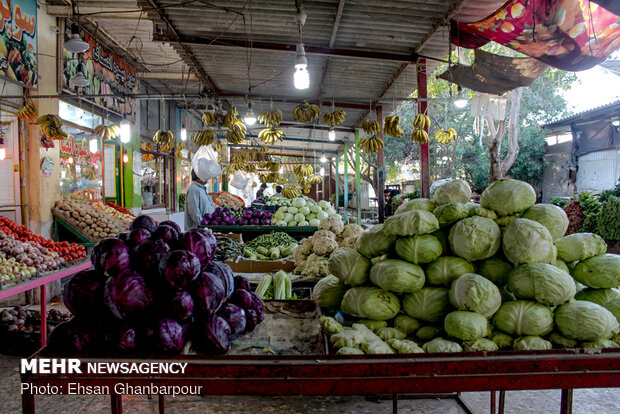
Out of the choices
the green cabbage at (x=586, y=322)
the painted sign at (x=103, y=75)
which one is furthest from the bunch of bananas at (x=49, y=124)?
the green cabbage at (x=586, y=322)

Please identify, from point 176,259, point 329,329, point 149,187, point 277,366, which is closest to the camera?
point 277,366

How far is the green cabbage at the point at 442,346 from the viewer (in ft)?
4.96

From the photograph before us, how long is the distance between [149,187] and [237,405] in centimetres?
1111

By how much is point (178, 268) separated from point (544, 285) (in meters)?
1.55

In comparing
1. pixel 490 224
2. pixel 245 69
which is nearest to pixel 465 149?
pixel 245 69

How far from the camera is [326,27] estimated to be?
5.93 m

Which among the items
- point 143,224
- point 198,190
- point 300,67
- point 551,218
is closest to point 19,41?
point 198,190

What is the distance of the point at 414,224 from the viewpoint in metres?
1.84

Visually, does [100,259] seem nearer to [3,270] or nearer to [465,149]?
[3,270]

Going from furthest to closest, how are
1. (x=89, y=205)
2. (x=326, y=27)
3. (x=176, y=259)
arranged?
(x=89, y=205)
(x=326, y=27)
(x=176, y=259)

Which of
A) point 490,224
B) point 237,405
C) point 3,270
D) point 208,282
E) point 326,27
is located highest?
point 326,27

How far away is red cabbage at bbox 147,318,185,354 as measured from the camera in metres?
1.40

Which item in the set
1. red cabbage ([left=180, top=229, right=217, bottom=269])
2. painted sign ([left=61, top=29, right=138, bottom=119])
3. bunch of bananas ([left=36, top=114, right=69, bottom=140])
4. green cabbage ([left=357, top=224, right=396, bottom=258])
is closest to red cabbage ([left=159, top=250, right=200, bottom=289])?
red cabbage ([left=180, top=229, right=217, bottom=269])

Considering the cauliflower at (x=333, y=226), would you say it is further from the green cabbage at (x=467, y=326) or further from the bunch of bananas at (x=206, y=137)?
the bunch of bananas at (x=206, y=137)
